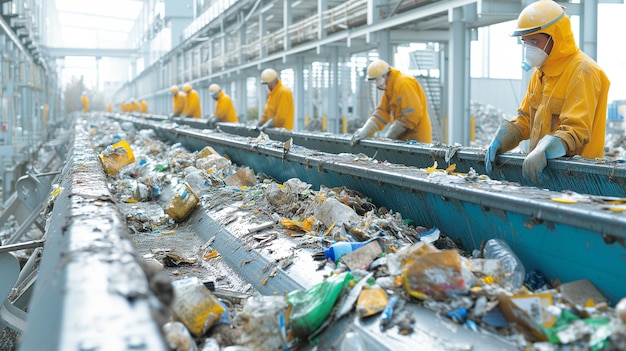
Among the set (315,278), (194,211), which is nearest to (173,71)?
(194,211)

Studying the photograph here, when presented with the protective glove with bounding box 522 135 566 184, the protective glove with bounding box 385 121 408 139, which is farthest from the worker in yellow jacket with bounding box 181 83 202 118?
the protective glove with bounding box 522 135 566 184

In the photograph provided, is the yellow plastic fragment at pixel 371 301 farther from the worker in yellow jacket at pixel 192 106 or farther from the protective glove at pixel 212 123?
the worker in yellow jacket at pixel 192 106

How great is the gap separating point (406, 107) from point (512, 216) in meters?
4.64

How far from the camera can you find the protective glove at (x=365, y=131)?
745 cm

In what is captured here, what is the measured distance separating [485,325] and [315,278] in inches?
41.3

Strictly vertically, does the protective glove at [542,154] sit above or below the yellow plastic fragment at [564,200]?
above

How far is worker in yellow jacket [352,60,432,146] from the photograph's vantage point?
7.57 metres

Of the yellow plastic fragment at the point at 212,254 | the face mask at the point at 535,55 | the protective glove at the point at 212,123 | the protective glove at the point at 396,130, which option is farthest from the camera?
the protective glove at the point at 212,123

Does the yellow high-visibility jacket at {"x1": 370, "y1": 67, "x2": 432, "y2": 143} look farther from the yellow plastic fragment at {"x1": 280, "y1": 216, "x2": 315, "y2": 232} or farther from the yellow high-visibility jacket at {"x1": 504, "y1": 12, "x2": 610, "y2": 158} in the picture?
the yellow plastic fragment at {"x1": 280, "y1": 216, "x2": 315, "y2": 232}

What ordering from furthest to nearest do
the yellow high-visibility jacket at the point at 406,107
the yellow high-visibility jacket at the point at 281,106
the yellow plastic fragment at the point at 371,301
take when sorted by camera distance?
the yellow high-visibility jacket at the point at 281,106, the yellow high-visibility jacket at the point at 406,107, the yellow plastic fragment at the point at 371,301

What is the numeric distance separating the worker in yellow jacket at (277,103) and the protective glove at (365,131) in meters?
3.90

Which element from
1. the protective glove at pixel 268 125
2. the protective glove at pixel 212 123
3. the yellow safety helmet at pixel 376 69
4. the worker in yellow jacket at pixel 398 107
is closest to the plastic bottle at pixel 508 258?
the worker in yellow jacket at pixel 398 107

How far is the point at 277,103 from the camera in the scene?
11625mm

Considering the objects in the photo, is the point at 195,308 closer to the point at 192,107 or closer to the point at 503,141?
the point at 503,141
